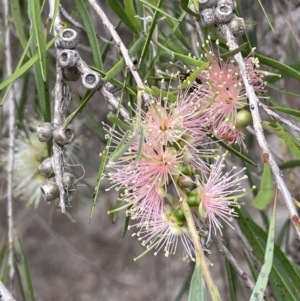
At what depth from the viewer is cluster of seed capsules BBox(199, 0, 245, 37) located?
554 mm

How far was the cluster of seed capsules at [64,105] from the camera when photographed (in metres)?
0.55

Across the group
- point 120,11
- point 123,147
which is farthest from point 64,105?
point 123,147

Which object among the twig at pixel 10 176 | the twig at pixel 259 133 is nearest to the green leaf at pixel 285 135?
the twig at pixel 259 133

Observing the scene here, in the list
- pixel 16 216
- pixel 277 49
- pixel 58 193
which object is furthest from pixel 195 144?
pixel 16 216

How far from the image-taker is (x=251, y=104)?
1.65 feet

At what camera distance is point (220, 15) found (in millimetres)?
552

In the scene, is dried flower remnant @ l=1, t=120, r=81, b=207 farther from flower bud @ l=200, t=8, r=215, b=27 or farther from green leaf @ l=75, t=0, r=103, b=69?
flower bud @ l=200, t=8, r=215, b=27

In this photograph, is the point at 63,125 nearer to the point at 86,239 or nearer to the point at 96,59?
the point at 96,59

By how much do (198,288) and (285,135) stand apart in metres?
0.17

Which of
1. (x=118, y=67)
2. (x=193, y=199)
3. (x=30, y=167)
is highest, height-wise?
(x=118, y=67)

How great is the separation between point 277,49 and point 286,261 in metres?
0.82

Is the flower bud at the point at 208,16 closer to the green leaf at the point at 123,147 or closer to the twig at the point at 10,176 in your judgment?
the green leaf at the point at 123,147

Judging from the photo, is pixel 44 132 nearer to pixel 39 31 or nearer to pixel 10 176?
pixel 39 31

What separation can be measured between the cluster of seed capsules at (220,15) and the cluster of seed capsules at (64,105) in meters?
0.14
